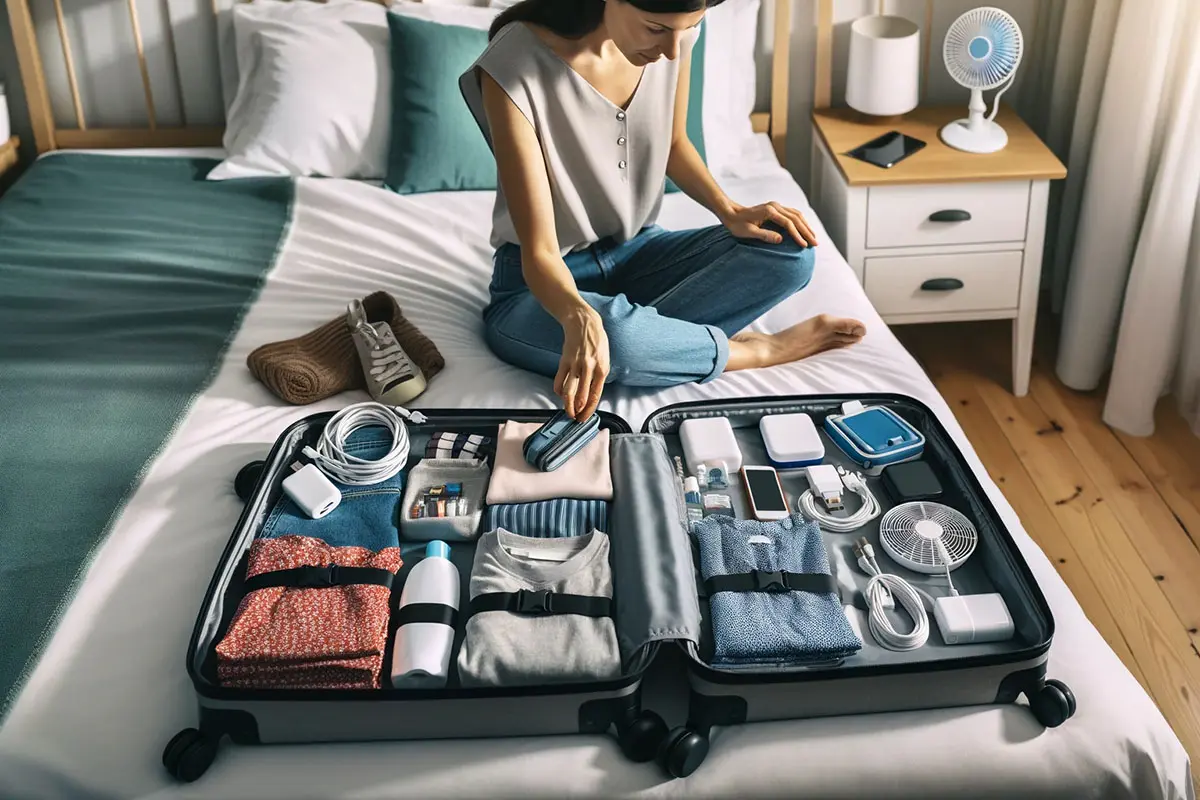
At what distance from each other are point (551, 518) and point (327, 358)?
584 millimetres

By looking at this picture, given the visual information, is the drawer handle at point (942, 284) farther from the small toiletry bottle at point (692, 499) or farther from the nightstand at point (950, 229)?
the small toiletry bottle at point (692, 499)

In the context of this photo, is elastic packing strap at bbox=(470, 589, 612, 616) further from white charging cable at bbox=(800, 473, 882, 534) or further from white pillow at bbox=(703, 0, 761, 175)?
white pillow at bbox=(703, 0, 761, 175)

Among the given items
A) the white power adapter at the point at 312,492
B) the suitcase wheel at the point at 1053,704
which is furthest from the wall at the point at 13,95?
the suitcase wheel at the point at 1053,704

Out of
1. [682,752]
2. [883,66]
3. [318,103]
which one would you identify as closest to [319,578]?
[682,752]

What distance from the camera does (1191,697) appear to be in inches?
71.3

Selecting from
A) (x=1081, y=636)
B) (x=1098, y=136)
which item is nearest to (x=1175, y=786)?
(x=1081, y=636)

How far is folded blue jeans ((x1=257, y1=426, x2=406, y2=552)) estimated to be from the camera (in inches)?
58.9

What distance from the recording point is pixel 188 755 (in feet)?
3.97

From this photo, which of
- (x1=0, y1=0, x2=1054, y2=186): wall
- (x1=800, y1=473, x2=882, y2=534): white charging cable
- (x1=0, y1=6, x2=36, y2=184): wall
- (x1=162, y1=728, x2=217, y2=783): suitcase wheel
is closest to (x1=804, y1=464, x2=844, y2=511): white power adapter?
(x1=800, y1=473, x2=882, y2=534): white charging cable

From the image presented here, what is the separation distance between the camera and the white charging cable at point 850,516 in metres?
1.53

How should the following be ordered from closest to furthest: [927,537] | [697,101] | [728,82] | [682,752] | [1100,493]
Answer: [682,752]
[927,537]
[1100,493]
[697,101]
[728,82]

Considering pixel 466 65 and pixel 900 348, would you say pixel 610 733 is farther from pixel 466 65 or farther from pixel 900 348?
pixel 466 65

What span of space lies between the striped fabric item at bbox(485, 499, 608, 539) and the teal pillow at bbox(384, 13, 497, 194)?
3.86ft

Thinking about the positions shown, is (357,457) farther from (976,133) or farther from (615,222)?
(976,133)
